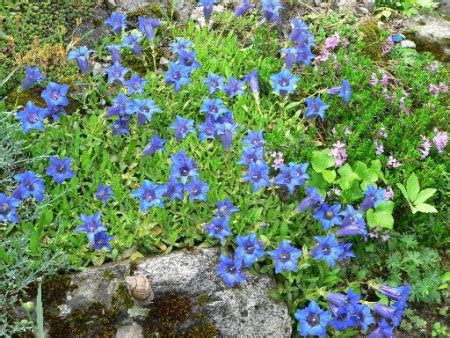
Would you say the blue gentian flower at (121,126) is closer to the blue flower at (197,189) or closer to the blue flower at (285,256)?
the blue flower at (197,189)

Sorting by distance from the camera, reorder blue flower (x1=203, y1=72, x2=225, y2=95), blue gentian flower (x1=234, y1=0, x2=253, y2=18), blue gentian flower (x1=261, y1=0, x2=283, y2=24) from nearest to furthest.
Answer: blue flower (x1=203, y1=72, x2=225, y2=95) < blue gentian flower (x1=261, y1=0, x2=283, y2=24) < blue gentian flower (x1=234, y1=0, x2=253, y2=18)

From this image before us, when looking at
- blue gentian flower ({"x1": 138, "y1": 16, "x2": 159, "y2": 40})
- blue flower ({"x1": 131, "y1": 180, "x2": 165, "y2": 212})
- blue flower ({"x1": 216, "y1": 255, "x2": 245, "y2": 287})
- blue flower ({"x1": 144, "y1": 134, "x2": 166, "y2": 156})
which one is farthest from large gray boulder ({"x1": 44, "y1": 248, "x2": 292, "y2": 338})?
blue gentian flower ({"x1": 138, "y1": 16, "x2": 159, "y2": 40})

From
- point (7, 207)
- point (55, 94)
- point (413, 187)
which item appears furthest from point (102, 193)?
point (413, 187)

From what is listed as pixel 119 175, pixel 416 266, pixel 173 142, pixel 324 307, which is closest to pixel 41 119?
pixel 119 175

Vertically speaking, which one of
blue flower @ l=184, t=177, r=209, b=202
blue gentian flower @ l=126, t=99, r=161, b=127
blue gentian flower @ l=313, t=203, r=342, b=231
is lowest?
blue gentian flower @ l=313, t=203, r=342, b=231

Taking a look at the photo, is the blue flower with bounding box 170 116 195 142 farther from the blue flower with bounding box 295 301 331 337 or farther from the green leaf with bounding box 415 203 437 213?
the green leaf with bounding box 415 203 437 213

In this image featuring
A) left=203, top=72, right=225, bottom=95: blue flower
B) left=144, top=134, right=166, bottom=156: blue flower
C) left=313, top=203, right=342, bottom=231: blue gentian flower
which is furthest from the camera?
left=203, top=72, right=225, bottom=95: blue flower
